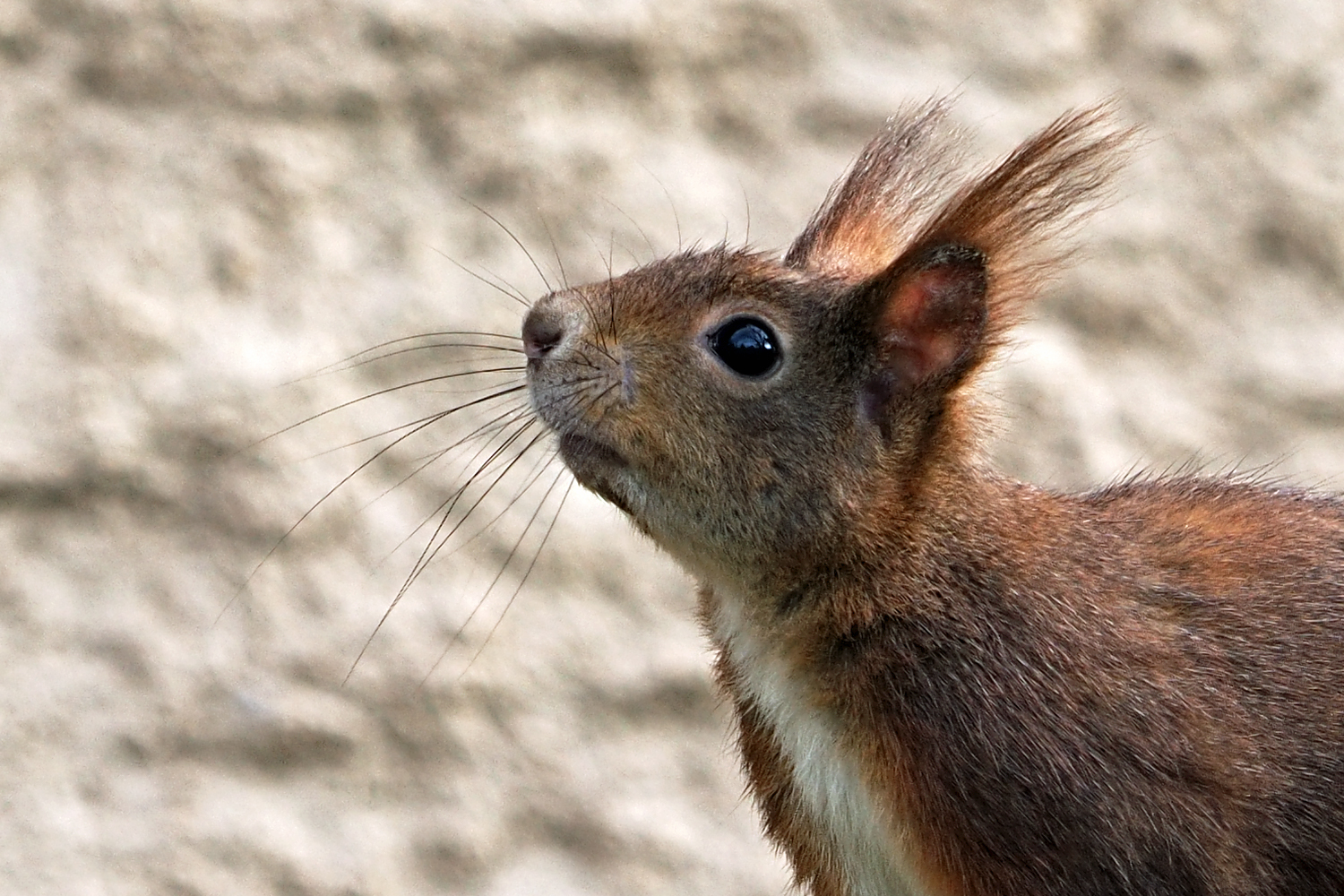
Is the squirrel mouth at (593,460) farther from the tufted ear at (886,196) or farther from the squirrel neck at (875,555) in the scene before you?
the tufted ear at (886,196)

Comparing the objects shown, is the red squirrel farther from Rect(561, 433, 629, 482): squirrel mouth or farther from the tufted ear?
the tufted ear

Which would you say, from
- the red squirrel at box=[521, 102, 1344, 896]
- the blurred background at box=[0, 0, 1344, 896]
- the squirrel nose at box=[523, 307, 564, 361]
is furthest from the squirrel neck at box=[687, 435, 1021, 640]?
the blurred background at box=[0, 0, 1344, 896]

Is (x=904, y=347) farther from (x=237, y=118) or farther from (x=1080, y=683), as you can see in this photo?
(x=237, y=118)

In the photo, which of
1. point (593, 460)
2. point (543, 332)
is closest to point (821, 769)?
point (593, 460)

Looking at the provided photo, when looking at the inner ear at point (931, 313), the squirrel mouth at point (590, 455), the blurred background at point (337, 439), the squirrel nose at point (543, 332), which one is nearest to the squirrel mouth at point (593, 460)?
the squirrel mouth at point (590, 455)

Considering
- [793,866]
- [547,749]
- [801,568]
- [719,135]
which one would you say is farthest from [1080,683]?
[719,135]

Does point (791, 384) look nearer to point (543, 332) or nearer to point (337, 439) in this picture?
point (543, 332)
